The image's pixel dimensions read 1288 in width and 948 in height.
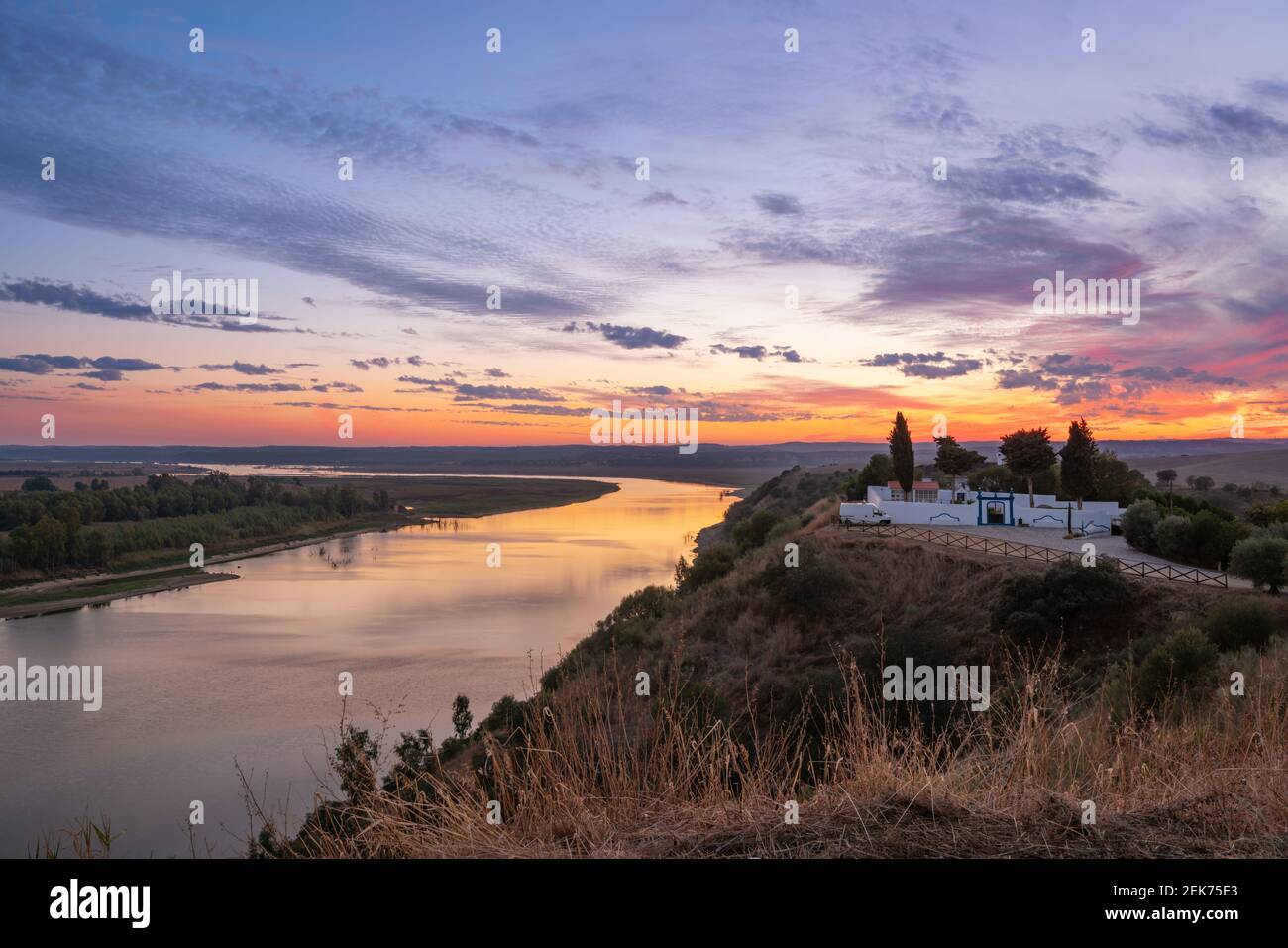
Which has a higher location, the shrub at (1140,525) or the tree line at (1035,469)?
the tree line at (1035,469)

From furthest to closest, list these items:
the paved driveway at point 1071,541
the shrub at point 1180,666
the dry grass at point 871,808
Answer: the paved driveway at point 1071,541, the shrub at point 1180,666, the dry grass at point 871,808

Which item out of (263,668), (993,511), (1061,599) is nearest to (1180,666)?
(1061,599)

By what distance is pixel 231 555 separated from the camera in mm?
62875

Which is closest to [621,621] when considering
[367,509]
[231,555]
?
[231,555]

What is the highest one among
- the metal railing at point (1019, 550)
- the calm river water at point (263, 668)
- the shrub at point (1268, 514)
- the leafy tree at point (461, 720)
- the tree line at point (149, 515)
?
the shrub at point (1268, 514)

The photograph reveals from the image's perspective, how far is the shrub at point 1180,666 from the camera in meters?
9.62

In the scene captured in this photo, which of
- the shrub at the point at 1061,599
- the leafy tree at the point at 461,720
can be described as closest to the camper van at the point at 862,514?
the shrub at the point at 1061,599

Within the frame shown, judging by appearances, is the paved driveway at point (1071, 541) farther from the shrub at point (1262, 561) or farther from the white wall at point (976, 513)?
the shrub at point (1262, 561)

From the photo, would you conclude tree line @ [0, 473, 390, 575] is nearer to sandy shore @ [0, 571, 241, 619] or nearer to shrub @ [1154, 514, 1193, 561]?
sandy shore @ [0, 571, 241, 619]

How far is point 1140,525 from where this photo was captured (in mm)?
21344

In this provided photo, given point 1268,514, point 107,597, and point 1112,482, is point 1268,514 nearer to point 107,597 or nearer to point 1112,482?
point 1112,482

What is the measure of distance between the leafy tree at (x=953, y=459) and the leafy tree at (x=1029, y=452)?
547cm
